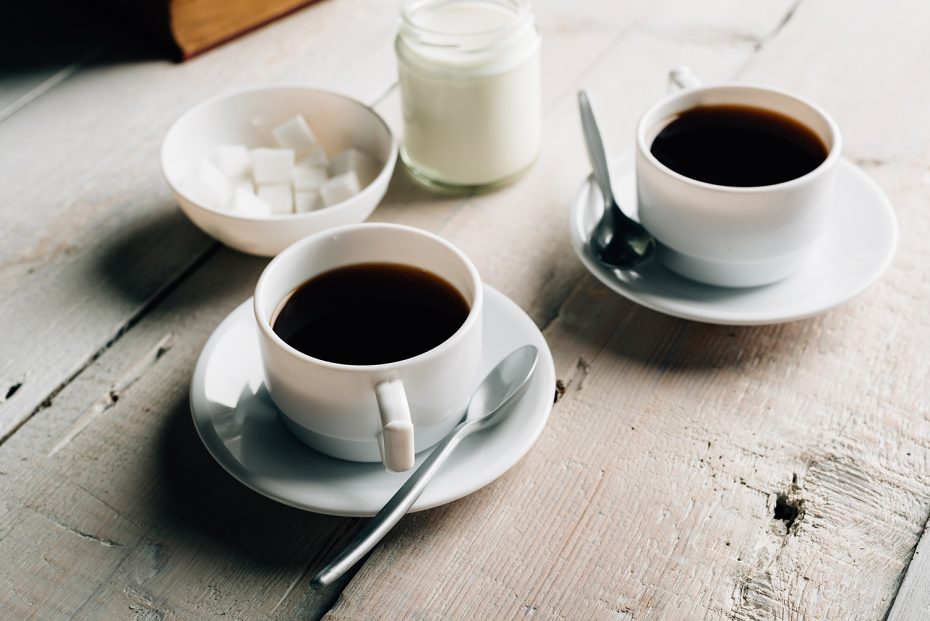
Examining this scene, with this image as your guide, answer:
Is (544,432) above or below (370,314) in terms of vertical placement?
below

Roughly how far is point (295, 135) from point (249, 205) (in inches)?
5.8

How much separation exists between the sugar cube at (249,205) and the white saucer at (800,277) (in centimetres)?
34

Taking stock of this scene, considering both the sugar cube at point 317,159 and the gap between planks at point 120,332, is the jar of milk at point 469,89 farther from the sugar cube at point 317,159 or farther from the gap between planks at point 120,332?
the gap between planks at point 120,332

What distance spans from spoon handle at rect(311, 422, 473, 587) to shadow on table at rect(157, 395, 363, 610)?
1.4 inches

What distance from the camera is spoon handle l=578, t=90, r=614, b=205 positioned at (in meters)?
1.01

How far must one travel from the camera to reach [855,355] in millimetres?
889

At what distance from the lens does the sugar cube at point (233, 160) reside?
1.08m

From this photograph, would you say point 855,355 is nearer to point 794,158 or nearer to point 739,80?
point 794,158

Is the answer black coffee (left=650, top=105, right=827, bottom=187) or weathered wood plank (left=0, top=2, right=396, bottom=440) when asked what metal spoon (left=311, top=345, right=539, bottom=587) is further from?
weathered wood plank (left=0, top=2, right=396, bottom=440)

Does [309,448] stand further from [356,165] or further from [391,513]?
[356,165]

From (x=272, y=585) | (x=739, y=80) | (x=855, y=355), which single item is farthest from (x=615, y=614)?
(x=739, y=80)

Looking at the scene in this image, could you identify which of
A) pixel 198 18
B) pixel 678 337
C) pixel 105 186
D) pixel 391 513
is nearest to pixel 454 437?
pixel 391 513

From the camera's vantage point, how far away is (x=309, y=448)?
2.53 feet

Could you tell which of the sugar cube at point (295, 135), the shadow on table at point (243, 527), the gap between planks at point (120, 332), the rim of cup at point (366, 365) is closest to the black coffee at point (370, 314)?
the rim of cup at point (366, 365)
